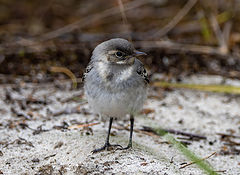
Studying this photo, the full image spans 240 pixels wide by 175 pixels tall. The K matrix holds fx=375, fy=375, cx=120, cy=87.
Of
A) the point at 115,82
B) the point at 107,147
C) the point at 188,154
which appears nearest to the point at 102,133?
the point at 107,147

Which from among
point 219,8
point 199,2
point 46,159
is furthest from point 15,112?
point 219,8

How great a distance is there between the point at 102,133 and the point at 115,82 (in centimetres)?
100

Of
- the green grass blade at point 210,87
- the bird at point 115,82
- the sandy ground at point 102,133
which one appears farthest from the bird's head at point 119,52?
the green grass blade at point 210,87

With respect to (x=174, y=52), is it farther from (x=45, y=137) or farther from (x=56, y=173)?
(x=56, y=173)

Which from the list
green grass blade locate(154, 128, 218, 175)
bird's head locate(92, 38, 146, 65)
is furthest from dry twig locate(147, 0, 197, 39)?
green grass blade locate(154, 128, 218, 175)

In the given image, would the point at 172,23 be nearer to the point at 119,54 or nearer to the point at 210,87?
the point at 210,87

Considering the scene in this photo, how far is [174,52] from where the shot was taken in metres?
7.57

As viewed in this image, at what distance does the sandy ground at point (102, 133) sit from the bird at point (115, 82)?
1.05ft

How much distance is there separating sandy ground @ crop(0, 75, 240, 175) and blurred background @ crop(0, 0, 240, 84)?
0.59m

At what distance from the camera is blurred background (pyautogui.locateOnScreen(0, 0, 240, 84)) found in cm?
698

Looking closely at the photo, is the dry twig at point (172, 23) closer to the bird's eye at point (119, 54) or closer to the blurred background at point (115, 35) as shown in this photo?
the blurred background at point (115, 35)

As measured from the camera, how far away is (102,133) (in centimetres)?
468

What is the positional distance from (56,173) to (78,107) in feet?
6.90

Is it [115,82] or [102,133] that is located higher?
[115,82]
